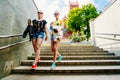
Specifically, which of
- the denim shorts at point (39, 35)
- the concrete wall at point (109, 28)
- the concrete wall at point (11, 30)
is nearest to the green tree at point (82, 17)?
the concrete wall at point (109, 28)

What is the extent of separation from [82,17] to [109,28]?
31063 millimetres

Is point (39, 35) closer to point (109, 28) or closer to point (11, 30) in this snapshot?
point (11, 30)

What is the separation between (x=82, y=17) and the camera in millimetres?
37906

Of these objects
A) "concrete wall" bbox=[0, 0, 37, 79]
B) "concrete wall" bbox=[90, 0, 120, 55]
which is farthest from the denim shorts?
"concrete wall" bbox=[90, 0, 120, 55]

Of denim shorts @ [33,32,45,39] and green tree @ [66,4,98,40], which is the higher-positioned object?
green tree @ [66,4,98,40]

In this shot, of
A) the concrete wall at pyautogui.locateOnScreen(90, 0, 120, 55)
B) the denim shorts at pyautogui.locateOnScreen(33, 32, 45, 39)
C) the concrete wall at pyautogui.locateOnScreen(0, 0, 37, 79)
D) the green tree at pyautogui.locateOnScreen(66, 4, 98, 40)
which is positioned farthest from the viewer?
the green tree at pyautogui.locateOnScreen(66, 4, 98, 40)

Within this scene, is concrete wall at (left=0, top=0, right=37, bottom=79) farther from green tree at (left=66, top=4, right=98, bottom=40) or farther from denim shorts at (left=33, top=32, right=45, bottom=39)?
green tree at (left=66, top=4, right=98, bottom=40)

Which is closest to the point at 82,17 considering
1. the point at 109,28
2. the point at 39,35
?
the point at 109,28

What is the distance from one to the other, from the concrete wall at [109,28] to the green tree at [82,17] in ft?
86.8

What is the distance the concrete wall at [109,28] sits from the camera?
6231mm

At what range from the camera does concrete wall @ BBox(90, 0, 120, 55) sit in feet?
20.4

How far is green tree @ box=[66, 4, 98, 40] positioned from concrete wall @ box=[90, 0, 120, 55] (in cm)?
2645

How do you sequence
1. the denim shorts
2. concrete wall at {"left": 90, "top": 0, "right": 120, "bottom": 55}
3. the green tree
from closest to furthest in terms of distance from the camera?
1. the denim shorts
2. concrete wall at {"left": 90, "top": 0, "right": 120, "bottom": 55}
3. the green tree

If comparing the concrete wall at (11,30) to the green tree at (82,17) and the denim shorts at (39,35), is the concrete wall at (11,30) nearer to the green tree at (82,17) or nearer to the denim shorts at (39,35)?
the denim shorts at (39,35)
